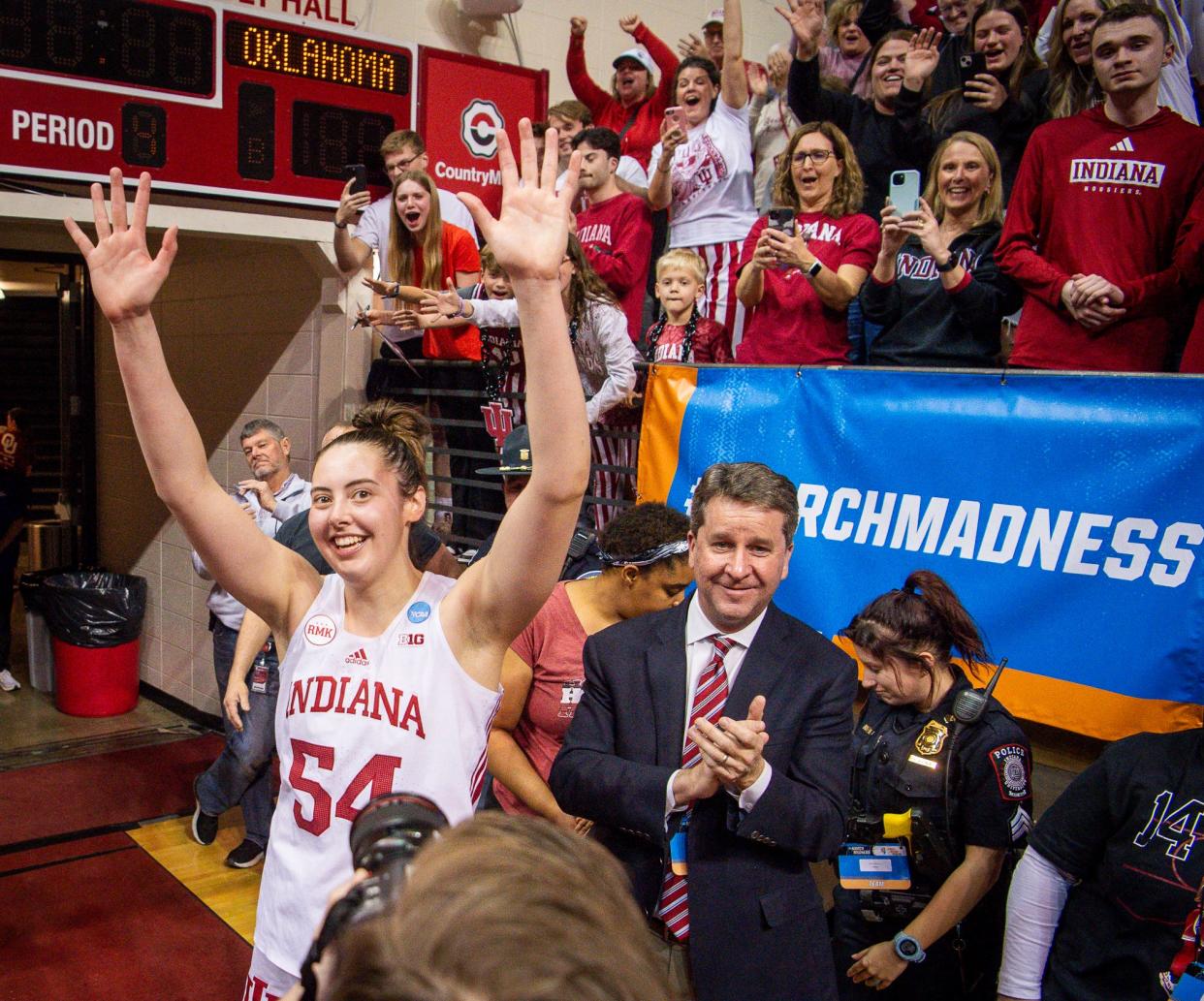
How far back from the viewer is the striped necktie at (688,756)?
2.14 meters

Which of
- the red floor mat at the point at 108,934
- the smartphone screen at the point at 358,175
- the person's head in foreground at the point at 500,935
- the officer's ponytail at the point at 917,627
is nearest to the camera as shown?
the person's head in foreground at the point at 500,935

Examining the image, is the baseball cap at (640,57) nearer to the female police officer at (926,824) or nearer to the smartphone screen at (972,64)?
the smartphone screen at (972,64)

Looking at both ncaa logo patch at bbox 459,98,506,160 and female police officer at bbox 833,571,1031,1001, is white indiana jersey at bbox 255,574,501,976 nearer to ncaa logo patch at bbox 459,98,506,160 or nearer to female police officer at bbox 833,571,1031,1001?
female police officer at bbox 833,571,1031,1001

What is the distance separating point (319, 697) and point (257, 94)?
4363 millimetres

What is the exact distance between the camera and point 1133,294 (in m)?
3.61

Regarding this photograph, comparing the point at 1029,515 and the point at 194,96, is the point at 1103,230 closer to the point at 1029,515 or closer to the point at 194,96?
the point at 1029,515

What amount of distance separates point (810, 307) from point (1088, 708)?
2064 mm

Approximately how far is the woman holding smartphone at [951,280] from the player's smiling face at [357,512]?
247cm

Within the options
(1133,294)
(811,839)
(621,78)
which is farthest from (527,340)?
(621,78)

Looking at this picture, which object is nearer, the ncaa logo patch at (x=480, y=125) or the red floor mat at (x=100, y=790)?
the red floor mat at (x=100, y=790)

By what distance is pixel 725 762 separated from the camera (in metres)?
1.91

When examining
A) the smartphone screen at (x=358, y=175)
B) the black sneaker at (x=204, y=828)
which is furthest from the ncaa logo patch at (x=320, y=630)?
the smartphone screen at (x=358, y=175)

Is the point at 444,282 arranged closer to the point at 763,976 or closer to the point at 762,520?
the point at 762,520

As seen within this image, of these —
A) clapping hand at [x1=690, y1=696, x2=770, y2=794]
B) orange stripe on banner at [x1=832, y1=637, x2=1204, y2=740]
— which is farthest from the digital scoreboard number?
clapping hand at [x1=690, y1=696, x2=770, y2=794]
